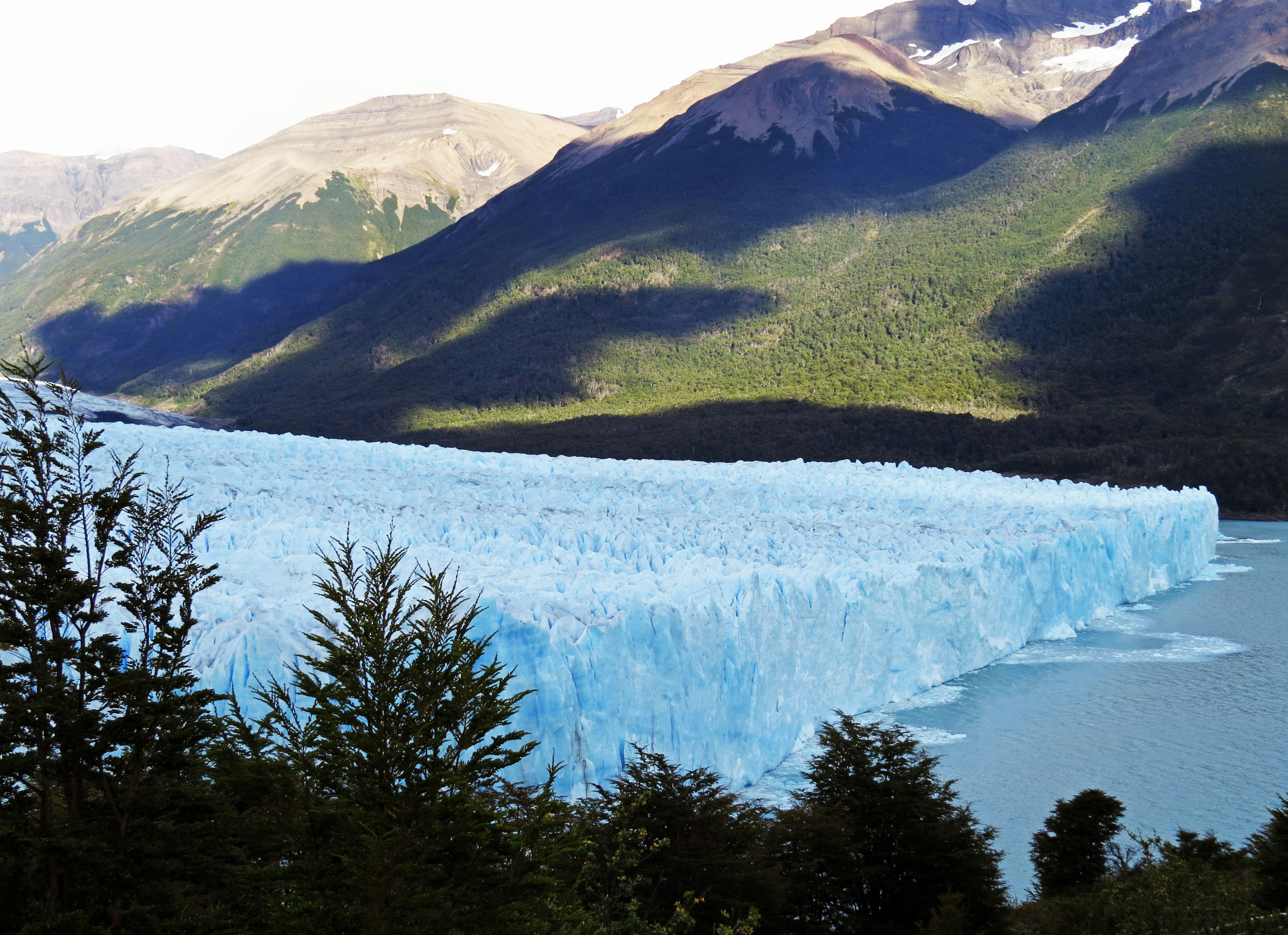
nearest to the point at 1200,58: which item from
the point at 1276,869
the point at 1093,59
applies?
the point at 1276,869

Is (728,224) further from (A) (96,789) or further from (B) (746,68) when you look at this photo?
(A) (96,789)

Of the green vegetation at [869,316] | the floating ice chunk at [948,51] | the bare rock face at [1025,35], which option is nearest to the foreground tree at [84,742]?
the green vegetation at [869,316]

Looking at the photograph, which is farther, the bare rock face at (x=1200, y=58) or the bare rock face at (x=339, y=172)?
the bare rock face at (x=339, y=172)

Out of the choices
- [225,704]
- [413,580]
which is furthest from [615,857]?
[413,580]

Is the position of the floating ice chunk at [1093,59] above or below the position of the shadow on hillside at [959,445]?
above

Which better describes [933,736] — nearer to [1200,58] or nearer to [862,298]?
[862,298]

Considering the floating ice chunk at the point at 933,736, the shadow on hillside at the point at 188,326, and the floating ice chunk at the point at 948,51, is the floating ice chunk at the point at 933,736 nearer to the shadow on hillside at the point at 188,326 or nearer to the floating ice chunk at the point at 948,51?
the shadow on hillside at the point at 188,326
